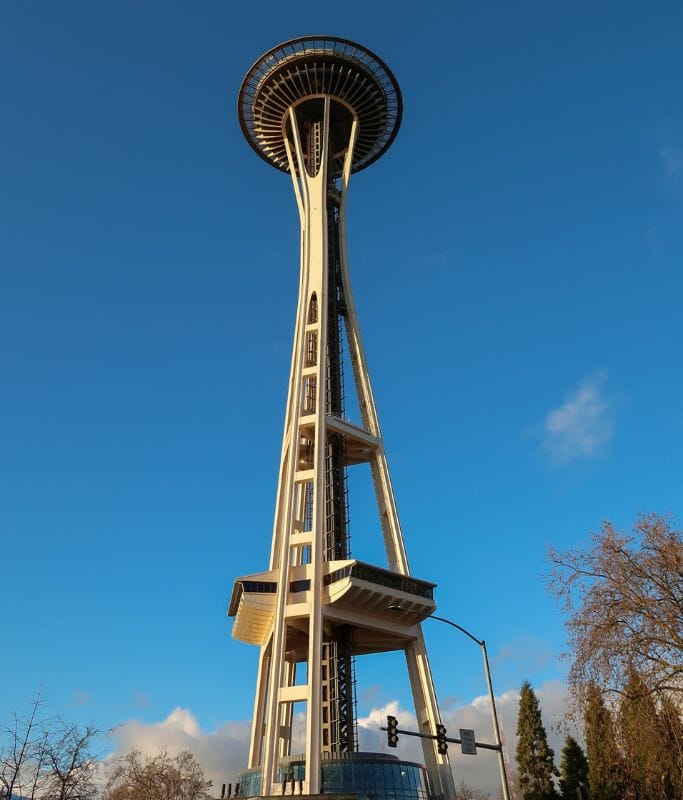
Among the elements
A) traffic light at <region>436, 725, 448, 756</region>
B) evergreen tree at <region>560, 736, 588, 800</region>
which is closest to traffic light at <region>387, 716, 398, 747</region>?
traffic light at <region>436, 725, 448, 756</region>

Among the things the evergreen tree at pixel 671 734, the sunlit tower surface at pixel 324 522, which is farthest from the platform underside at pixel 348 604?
the evergreen tree at pixel 671 734

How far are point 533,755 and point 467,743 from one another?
4412 centimetres

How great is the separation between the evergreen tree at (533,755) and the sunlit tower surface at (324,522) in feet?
65.2

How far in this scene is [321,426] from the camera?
49.2 metres

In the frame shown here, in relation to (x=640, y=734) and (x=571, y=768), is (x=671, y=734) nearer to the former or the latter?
(x=640, y=734)

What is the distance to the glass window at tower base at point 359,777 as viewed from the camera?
132ft

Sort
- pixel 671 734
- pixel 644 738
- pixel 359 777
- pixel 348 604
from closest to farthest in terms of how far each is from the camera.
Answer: pixel 644 738 → pixel 671 734 → pixel 359 777 → pixel 348 604

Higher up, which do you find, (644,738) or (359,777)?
(359,777)

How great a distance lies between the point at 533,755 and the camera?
60562 millimetres

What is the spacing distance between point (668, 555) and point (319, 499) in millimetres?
28257

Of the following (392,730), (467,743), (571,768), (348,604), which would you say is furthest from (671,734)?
(571,768)

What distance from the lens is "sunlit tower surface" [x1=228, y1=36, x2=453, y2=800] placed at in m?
41.6

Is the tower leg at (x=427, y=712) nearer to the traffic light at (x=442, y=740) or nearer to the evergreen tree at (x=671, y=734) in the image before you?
the traffic light at (x=442, y=740)

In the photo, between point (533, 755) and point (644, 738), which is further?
point (533, 755)
